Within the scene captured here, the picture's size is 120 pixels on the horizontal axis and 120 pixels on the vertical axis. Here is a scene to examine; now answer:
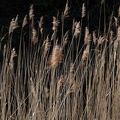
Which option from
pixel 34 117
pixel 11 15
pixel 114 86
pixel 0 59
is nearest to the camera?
pixel 34 117

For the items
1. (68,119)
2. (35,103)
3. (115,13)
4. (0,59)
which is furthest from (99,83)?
(115,13)

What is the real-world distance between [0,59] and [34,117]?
5.40 feet

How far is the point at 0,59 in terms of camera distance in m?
3.86

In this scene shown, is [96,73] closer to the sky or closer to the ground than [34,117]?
closer to the sky

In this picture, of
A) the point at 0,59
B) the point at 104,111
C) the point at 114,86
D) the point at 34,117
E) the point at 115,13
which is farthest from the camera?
the point at 115,13

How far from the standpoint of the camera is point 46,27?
14.6ft

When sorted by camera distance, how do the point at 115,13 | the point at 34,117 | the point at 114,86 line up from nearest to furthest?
the point at 34,117
the point at 114,86
the point at 115,13

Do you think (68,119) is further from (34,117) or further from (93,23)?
(93,23)

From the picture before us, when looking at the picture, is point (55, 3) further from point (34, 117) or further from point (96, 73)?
point (34, 117)

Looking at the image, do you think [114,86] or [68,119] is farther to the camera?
[114,86]

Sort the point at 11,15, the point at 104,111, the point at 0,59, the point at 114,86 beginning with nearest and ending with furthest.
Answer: the point at 104,111
the point at 114,86
the point at 0,59
the point at 11,15

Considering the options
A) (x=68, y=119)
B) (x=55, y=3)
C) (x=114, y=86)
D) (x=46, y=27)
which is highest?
(x=55, y=3)

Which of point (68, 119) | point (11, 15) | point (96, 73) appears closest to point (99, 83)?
point (96, 73)

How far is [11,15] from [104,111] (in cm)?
240
